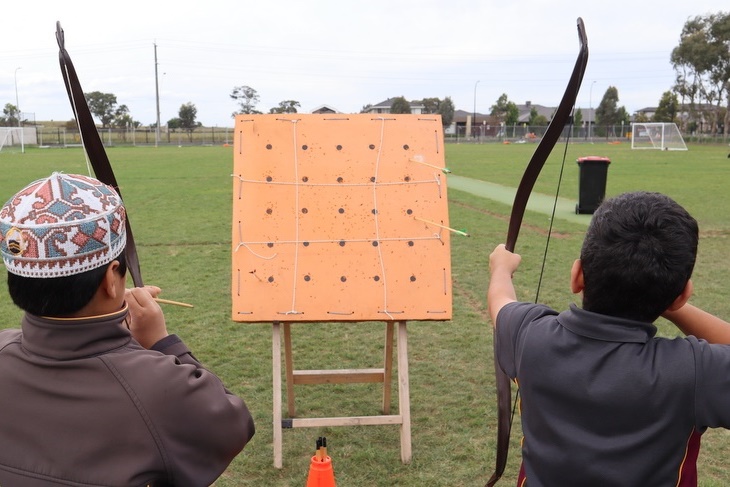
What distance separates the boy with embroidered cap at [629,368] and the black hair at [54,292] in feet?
3.11

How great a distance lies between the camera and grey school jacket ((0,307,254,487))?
1.30 metres

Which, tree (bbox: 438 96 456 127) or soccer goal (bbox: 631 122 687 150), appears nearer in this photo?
soccer goal (bbox: 631 122 687 150)

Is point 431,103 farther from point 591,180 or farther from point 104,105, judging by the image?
point 591,180

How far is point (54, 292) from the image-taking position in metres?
1.30

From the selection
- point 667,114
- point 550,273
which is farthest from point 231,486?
point 667,114

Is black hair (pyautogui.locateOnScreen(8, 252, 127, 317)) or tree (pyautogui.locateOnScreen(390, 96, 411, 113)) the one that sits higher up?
tree (pyautogui.locateOnScreen(390, 96, 411, 113))

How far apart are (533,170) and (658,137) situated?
140 ft

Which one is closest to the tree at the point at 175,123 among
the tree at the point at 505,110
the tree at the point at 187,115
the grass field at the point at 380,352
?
the tree at the point at 187,115

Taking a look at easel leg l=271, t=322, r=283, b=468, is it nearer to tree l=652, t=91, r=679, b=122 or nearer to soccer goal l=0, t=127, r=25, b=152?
soccer goal l=0, t=127, r=25, b=152

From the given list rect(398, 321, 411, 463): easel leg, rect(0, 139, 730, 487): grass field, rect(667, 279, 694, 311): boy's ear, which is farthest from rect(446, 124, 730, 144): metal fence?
rect(667, 279, 694, 311): boy's ear

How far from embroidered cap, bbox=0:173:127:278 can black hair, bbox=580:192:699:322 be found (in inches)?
39.7

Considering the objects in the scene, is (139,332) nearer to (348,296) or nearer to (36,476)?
(36,476)

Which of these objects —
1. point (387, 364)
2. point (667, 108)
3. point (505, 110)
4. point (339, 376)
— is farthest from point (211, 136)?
point (387, 364)

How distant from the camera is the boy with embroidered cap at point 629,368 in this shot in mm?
1402
